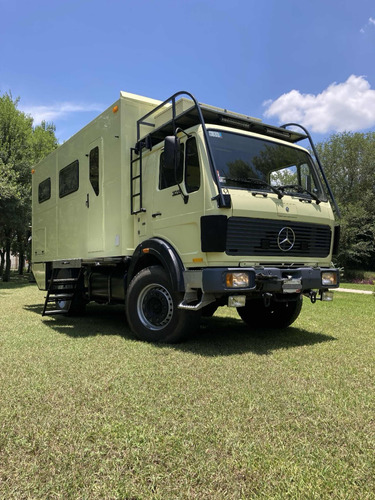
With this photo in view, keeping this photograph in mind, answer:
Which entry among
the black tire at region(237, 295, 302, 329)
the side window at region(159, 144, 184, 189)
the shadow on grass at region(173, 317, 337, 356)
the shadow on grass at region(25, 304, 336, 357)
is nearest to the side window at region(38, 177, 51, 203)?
the shadow on grass at region(25, 304, 336, 357)

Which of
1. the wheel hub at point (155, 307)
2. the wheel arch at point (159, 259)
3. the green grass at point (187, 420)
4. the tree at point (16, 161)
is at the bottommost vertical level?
the green grass at point (187, 420)

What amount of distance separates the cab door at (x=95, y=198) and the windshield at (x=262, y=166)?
256cm

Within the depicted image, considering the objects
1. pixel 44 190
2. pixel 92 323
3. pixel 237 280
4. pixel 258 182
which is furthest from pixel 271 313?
pixel 44 190

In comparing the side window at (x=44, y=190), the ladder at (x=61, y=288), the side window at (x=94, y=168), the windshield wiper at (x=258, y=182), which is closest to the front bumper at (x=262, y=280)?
the windshield wiper at (x=258, y=182)

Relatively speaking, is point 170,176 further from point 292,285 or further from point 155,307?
point 292,285

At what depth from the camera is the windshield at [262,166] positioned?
16.9 ft

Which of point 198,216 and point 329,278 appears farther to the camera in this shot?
point 329,278

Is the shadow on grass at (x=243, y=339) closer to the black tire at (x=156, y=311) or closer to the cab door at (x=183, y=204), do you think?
the black tire at (x=156, y=311)

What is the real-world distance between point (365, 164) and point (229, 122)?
107 ft

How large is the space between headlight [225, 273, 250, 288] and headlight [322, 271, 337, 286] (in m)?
1.46

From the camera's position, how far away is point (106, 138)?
6.65 meters

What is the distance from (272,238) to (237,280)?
90 centimetres

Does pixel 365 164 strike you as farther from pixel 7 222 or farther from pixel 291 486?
pixel 291 486

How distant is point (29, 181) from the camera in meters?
20.9
